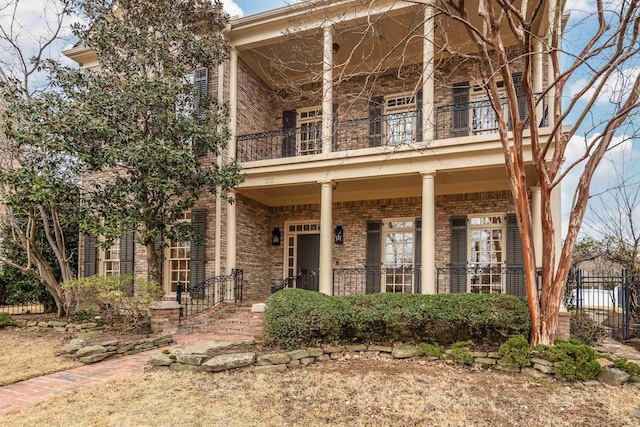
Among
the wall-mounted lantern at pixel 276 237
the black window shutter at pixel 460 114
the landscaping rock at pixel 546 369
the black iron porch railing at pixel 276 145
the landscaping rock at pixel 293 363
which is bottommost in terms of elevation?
the landscaping rock at pixel 293 363

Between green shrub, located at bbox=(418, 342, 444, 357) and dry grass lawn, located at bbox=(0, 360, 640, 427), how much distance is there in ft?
1.88

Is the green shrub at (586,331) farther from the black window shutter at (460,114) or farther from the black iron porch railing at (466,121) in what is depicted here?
the black window shutter at (460,114)

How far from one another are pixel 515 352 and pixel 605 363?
1.21 meters

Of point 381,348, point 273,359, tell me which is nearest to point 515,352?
point 381,348

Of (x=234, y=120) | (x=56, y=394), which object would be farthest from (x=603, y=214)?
(x=56, y=394)

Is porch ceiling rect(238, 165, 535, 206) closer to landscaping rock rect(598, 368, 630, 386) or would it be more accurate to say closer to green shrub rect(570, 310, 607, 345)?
green shrub rect(570, 310, 607, 345)

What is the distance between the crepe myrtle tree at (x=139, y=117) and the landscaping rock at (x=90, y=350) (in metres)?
2.39

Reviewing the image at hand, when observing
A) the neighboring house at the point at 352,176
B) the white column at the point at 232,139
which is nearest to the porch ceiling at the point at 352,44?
the neighboring house at the point at 352,176

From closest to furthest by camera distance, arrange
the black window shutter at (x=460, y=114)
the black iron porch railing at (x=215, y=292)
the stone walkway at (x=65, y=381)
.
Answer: the stone walkway at (x=65, y=381) → the black iron porch railing at (x=215, y=292) → the black window shutter at (x=460, y=114)

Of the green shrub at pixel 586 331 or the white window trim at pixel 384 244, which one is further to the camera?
the white window trim at pixel 384 244

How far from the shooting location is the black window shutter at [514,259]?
30.6ft

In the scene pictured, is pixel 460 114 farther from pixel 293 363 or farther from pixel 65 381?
pixel 65 381

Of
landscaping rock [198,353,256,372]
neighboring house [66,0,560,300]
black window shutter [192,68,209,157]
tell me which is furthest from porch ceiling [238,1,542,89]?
landscaping rock [198,353,256,372]

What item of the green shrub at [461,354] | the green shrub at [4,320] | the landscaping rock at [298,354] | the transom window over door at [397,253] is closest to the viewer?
the landscaping rock at [298,354]
